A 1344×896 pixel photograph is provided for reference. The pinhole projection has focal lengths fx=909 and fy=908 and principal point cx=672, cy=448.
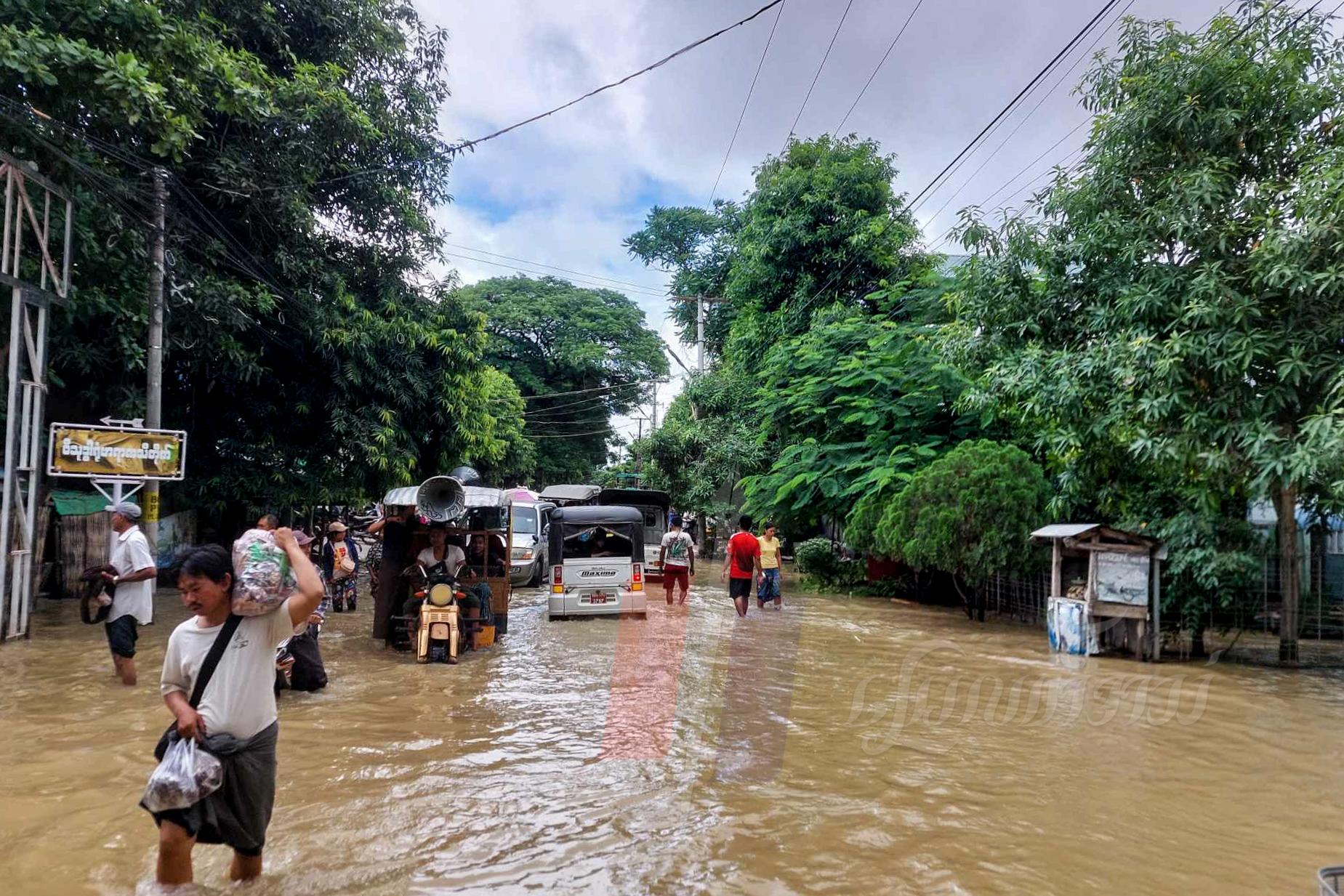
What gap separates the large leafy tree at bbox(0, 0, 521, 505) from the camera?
10.6 metres

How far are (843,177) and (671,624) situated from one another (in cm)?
1503

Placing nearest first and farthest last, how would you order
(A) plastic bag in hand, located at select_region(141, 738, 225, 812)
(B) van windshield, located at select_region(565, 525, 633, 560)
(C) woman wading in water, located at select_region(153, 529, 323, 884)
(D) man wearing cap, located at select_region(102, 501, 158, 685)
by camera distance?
(A) plastic bag in hand, located at select_region(141, 738, 225, 812)
(C) woman wading in water, located at select_region(153, 529, 323, 884)
(D) man wearing cap, located at select_region(102, 501, 158, 685)
(B) van windshield, located at select_region(565, 525, 633, 560)

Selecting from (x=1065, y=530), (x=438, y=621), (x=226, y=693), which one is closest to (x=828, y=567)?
(x=1065, y=530)

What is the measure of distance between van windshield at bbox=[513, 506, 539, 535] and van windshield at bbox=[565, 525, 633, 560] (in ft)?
21.0

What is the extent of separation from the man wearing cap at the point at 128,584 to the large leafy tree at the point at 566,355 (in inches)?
1327

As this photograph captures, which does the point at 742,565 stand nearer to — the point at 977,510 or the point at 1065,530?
the point at 977,510

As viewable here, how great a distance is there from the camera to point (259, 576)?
147 inches

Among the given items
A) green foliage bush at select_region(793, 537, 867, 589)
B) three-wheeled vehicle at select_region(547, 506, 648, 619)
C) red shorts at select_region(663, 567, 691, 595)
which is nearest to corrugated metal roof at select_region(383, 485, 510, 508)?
three-wheeled vehicle at select_region(547, 506, 648, 619)

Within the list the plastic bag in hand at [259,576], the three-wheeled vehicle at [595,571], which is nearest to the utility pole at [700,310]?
the three-wheeled vehicle at [595,571]

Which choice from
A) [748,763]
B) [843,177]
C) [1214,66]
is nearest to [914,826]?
[748,763]

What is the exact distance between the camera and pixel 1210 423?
32.9ft

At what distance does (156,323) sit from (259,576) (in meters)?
11.1

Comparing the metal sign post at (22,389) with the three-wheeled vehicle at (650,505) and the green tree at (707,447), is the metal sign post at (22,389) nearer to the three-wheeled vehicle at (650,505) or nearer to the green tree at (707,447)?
the three-wheeled vehicle at (650,505)

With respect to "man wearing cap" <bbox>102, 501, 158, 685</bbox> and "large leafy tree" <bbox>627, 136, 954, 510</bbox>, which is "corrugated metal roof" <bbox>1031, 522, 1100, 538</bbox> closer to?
"large leafy tree" <bbox>627, 136, 954, 510</bbox>
